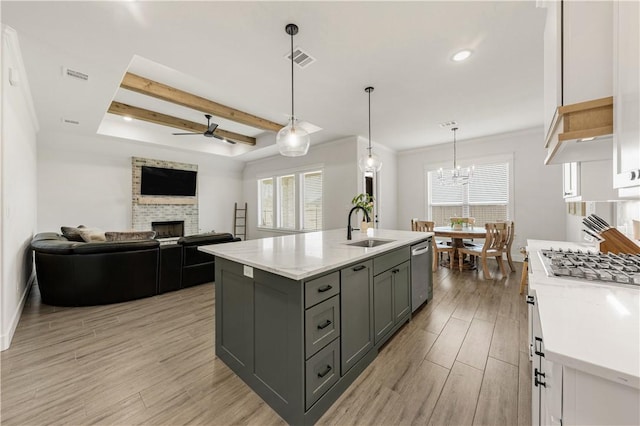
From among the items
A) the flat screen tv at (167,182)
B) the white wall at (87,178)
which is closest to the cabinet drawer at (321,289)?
the white wall at (87,178)

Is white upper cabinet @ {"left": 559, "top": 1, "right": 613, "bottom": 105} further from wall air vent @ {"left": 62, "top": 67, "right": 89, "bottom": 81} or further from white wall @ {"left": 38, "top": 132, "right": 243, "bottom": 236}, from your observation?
white wall @ {"left": 38, "top": 132, "right": 243, "bottom": 236}

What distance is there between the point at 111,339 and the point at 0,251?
1.23m

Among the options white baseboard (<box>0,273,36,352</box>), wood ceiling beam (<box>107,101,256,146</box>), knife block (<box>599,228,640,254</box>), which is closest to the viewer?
knife block (<box>599,228,640,254</box>)

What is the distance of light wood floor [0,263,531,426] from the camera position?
1.49 meters

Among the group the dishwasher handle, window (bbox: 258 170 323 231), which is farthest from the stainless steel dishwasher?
window (bbox: 258 170 323 231)

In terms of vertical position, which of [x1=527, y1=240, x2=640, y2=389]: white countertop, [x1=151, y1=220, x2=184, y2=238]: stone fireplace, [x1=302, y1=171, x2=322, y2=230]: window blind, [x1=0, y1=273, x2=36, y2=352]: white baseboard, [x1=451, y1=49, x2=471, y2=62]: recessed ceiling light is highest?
[x1=451, y1=49, x2=471, y2=62]: recessed ceiling light

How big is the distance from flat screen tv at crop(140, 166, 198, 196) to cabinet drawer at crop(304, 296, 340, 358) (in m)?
6.79

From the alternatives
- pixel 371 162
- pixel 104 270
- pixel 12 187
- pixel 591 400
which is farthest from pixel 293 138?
pixel 12 187

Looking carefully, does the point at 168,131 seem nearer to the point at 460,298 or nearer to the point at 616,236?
the point at 460,298

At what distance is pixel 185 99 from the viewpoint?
12.6ft

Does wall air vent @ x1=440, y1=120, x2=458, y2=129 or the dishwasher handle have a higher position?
wall air vent @ x1=440, y1=120, x2=458, y2=129

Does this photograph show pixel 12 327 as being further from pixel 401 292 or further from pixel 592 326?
pixel 592 326

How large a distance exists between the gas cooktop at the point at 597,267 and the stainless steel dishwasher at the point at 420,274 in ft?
4.12

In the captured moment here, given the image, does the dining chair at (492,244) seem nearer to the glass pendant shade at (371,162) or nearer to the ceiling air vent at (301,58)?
the glass pendant shade at (371,162)
